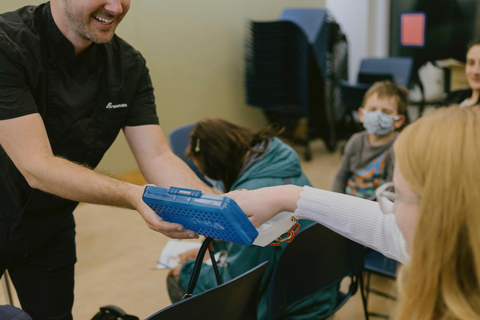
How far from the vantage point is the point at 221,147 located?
208 centimetres

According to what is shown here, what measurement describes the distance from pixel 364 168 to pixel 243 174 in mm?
967

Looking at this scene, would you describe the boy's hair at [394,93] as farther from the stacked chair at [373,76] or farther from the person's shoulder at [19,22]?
the person's shoulder at [19,22]

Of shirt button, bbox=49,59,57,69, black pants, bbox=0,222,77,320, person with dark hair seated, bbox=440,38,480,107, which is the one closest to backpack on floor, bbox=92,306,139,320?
black pants, bbox=0,222,77,320

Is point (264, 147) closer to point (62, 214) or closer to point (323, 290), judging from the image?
point (323, 290)

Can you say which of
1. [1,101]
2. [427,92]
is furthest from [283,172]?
[427,92]

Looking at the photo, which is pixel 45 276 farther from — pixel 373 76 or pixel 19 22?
pixel 373 76

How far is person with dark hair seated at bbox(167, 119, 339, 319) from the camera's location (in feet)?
6.06

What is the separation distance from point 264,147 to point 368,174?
825 millimetres

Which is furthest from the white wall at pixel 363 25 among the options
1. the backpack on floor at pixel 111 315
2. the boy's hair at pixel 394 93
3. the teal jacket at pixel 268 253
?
the backpack on floor at pixel 111 315

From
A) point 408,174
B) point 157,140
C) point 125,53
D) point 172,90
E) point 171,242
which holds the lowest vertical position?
point 171,242

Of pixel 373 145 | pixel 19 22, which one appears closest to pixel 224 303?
pixel 19 22

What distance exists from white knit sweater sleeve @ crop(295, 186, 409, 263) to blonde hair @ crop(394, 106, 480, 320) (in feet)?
1.04

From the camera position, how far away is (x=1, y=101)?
130 centimetres

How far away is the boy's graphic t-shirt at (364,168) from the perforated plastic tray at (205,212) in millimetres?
1616
